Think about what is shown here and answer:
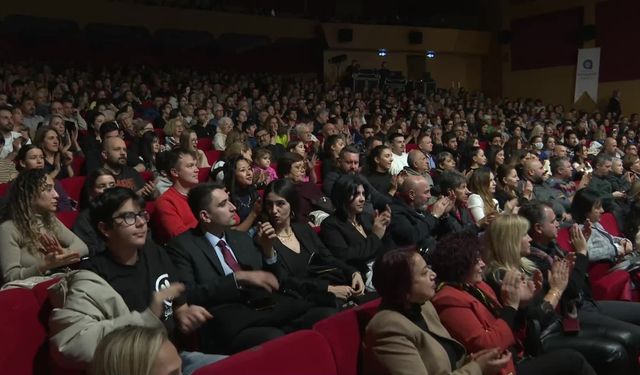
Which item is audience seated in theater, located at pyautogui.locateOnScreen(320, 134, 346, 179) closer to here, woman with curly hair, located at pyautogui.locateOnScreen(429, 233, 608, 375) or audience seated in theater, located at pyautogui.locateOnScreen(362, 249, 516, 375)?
woman with curly hair, located at pyautogui.locateOnScreen(429, 233, 608, 375)

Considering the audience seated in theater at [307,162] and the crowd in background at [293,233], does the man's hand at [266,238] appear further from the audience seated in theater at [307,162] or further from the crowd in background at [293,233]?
the audience seated in theater at [307,162]

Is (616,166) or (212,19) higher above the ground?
(212,19)

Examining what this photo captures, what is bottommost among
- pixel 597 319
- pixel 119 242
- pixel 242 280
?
pixel 597 319

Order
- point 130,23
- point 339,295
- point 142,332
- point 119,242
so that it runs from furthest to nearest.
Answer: point 130,23 → point 339,295 → point 119,242 → point 142,332

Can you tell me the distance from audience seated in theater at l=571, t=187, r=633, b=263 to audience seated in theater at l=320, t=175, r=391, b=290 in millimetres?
876

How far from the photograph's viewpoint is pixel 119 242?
4.72ft

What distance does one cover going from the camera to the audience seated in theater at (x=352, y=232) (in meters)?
2.09

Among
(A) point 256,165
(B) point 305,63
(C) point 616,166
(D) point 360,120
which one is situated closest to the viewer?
(A) point 256,165

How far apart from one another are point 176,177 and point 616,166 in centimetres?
308

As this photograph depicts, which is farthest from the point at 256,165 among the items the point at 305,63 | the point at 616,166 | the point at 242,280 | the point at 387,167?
the point at 305,63

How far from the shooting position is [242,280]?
1524mm

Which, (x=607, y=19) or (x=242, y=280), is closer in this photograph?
(x=242, y=280)

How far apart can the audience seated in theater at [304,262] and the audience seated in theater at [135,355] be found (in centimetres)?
88

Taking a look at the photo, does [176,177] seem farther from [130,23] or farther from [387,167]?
[130,23]
